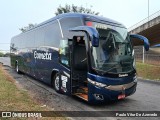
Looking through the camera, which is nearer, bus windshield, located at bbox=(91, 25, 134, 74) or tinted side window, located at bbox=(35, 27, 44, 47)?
bus windshield, located at bbox=(91, 25, 134, 74)

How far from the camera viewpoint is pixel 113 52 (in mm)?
8531

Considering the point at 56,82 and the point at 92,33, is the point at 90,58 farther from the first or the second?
the point at 56,82

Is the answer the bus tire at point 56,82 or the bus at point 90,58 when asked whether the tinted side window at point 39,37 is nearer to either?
the bus at point 90,58

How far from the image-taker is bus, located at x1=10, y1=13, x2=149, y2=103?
26.6ft

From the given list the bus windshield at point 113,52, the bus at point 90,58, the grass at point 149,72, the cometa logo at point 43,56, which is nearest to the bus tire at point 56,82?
the bus at point 90,58

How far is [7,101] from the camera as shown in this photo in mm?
7879

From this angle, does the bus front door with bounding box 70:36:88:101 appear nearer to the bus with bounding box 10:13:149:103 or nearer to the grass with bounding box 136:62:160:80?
the bus with bounding box 10:13:149:103

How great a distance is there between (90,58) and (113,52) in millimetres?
919

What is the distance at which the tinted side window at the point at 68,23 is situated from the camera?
9.20 m

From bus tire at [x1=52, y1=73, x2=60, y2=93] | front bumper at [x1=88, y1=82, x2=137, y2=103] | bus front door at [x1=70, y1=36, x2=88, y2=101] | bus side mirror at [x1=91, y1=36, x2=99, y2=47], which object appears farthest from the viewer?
bus tire at [x1=52, y1=73, x2=60, y2=93]

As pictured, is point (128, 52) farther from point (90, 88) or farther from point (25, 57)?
point (25, 57)

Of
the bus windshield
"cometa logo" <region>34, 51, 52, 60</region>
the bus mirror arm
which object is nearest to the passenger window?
the bus mirror arm

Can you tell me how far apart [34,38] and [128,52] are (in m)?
6.79

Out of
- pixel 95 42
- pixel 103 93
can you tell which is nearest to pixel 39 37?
pixel 103 93
